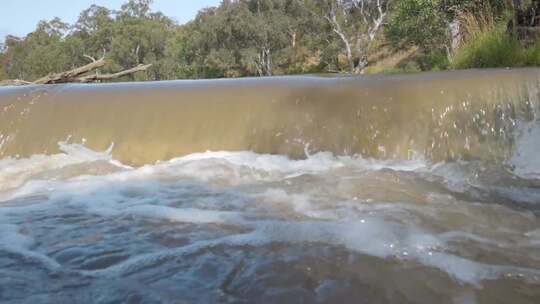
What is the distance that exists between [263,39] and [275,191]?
32.2m

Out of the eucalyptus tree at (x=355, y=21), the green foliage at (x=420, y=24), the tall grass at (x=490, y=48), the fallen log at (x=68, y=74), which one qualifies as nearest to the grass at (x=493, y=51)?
the tall grass at (x=490, y=48)

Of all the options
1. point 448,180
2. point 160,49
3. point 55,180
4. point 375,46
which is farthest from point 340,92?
point 160,49

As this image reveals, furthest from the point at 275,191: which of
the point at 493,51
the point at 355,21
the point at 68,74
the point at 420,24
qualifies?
the point at 355,21

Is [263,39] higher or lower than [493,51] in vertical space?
higher

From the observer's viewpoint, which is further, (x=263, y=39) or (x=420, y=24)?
(x=263, y=39)

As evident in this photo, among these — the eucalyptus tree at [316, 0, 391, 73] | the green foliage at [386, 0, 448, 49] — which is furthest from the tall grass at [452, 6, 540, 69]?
the eucalyptus tree at [316, 0, 391, 73]

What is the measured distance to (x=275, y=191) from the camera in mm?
4168

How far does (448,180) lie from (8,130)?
5.09 meters

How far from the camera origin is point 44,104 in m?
6.92

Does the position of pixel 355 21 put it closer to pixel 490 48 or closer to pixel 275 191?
pixel 490 48

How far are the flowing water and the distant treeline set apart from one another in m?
6.47

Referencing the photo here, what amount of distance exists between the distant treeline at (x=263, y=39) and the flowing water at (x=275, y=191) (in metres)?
6.47

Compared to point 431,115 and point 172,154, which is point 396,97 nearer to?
point 431,115

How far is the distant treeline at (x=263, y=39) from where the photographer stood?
2406cm
